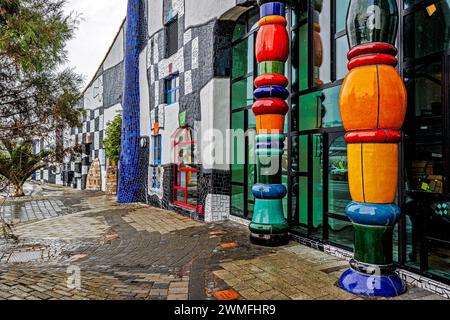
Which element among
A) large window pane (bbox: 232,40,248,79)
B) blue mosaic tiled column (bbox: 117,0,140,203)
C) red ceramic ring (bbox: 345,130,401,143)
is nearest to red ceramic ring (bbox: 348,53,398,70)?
red ceramic ring (bbox: 345,130,401,143)

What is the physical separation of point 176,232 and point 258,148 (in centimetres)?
239

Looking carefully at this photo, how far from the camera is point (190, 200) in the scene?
796 centimetres

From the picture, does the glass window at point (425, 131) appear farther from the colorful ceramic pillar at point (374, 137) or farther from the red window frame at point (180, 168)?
the red window frame at point (180, 168)

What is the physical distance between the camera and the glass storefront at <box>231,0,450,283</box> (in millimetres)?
3330

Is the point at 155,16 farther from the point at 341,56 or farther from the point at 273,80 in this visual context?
the point at 341,56

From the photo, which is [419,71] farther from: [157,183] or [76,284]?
[157,183]

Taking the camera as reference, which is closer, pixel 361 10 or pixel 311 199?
pixel 361 10

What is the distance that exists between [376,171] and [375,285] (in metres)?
1.01

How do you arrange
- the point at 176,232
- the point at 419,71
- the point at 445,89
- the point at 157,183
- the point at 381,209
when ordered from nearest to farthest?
the point at 381,209, the point at 445,89, the point at 419,71, the point at 176,232, the point at 157,183

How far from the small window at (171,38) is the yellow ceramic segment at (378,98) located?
6.71 metres

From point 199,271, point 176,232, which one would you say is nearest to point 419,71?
point 199,271

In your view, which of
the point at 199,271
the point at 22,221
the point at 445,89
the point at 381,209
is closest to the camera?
the point at 381,209

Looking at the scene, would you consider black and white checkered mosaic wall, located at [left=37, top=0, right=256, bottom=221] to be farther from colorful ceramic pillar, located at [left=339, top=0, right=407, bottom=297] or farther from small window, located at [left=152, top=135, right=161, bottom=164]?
colorful ceramic pillar, located at [left=339, top=0, right=407, bottom=297]

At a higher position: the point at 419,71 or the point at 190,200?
the point at 419,71
